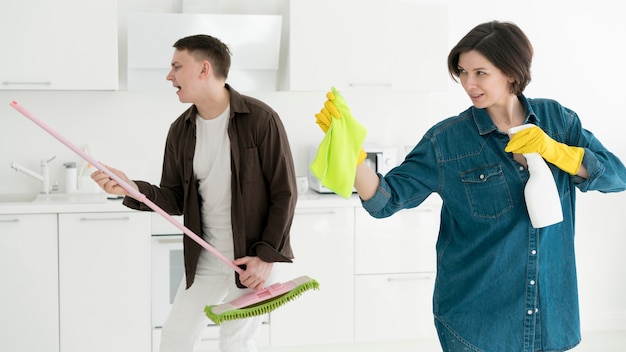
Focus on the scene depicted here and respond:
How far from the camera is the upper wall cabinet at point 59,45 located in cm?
371

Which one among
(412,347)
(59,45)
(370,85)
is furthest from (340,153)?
(412,347)

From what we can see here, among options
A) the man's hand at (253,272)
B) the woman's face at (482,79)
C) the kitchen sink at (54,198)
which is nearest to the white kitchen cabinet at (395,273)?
the kitchen sink at (54,198)

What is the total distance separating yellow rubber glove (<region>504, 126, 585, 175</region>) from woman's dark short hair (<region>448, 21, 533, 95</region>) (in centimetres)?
17

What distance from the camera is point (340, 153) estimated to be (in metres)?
1.84

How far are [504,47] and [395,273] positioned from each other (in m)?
2.12

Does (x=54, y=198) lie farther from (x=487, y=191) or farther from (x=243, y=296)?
(x=487, y=191)

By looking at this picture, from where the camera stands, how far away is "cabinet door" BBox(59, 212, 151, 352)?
3.60 metres

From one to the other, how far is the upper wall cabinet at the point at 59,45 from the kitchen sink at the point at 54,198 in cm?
53

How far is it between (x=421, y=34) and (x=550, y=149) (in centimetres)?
224

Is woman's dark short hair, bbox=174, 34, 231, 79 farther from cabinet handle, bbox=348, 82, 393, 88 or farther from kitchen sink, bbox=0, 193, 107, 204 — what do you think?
cabinet handle, bbox=348, 82, 393, 88

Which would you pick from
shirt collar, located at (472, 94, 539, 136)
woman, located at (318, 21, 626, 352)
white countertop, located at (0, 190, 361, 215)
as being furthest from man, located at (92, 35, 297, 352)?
white countertop, located at (0, 190, 361, 215)

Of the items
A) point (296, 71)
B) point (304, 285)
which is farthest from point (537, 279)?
point (296, 71)

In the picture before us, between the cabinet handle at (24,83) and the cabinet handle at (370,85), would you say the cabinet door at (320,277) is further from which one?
the cabinet handle at (24,83)

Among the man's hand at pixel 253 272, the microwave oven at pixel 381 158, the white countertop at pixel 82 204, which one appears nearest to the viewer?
the man's hand at pixel 253 272
